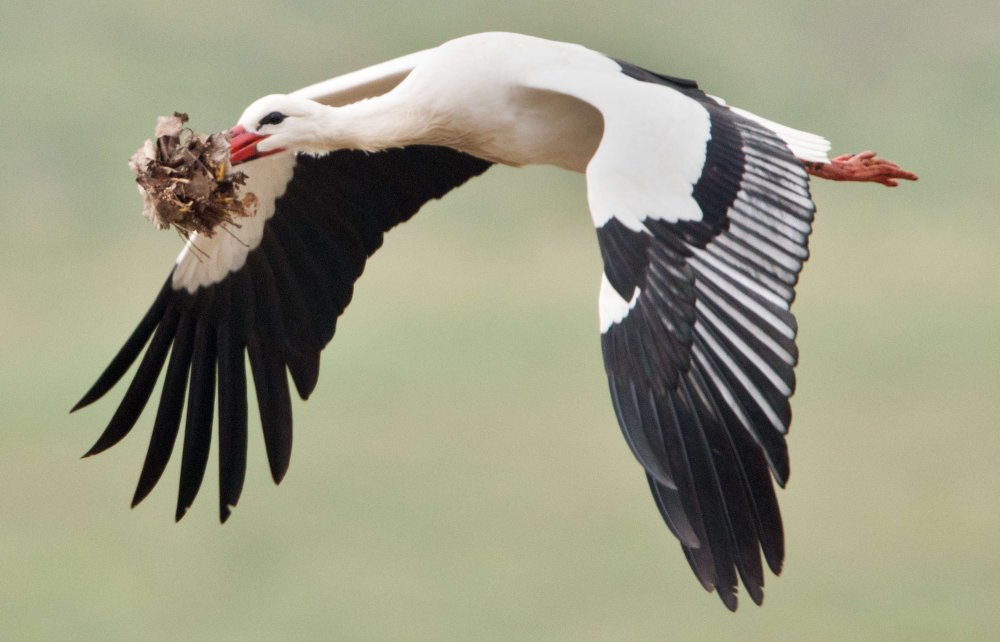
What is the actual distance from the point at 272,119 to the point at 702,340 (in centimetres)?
184

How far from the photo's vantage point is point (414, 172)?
22.5ft

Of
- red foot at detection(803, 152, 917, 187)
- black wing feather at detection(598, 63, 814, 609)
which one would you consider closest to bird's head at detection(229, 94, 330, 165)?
black wing feather at detection(598, 63, 814, 609)

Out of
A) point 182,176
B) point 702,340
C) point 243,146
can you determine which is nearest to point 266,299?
point 243,146

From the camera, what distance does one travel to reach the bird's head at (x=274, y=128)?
5.85 meters

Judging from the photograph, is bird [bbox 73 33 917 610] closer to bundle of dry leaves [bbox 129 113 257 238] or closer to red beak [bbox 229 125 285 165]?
red beak [bbox 229 125 285 165]

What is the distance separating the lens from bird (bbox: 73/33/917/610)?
488cm

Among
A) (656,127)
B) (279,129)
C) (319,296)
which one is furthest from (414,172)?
(656,127)

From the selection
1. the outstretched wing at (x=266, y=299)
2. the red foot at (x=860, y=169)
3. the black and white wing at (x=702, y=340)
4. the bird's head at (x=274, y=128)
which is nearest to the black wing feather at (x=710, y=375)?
the black and white wing at (x=702, y=340)

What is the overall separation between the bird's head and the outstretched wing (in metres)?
0.77

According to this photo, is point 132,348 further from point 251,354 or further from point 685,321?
point 685,321

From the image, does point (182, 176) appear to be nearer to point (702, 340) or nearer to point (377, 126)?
point (377, 126)

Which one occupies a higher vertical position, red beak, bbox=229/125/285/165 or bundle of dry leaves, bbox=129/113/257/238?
red beak, bbox=229/125/285/165

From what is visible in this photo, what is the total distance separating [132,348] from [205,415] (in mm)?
390

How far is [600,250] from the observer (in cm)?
499
